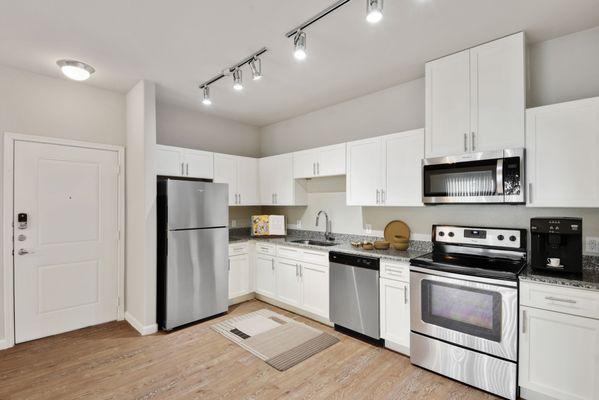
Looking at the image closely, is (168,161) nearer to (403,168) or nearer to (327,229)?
(327,229)

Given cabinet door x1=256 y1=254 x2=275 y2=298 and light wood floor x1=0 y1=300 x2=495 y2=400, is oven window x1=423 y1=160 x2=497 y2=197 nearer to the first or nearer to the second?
light wood floor x1=0 y1=300 x2=495 y2=400

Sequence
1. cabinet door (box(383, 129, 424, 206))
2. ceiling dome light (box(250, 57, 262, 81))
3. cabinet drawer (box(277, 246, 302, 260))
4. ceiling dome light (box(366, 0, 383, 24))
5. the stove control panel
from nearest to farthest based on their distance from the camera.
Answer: ceiling dome light (box(366, 0, 383, 24))
the stove control panel
ceiling dome light (box(250, 57, 262, 81))
cabinet door (box(383, 129, 424, 206))
cabinet drawer (box(277, 246, 302, 260))

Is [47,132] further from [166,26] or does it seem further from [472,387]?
[472,387]

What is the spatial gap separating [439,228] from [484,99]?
1.25m

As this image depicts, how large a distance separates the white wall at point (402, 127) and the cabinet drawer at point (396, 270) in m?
0.65

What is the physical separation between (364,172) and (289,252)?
141cm

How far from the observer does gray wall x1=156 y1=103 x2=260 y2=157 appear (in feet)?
13.7

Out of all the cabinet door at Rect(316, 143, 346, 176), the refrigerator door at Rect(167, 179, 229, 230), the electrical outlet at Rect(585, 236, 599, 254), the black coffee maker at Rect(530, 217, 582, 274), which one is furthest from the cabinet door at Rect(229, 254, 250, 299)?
the electrical outlet at Rect(585, 236, 599, 254)

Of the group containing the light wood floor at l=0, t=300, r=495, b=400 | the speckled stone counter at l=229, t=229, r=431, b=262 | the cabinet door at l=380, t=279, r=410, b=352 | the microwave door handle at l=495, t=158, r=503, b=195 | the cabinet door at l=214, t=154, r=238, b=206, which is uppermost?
the cabinet door at l=214, t=154, r=238, b=206

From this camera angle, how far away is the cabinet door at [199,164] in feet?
12.9

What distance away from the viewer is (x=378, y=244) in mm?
3320

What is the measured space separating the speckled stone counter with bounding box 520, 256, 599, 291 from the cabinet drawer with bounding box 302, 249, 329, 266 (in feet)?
6.06

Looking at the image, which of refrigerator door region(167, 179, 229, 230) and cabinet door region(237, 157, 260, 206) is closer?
refrigerator door region(167, 179, 229, 230)

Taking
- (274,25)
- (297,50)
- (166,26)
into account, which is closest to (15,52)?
(166,26)
